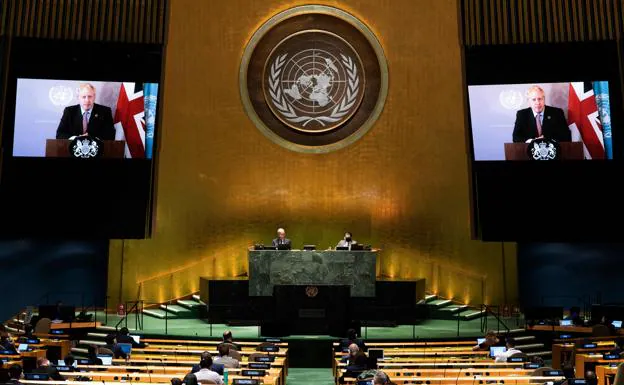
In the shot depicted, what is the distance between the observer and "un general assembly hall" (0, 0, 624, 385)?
1548 centimetres

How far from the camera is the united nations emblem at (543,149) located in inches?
654

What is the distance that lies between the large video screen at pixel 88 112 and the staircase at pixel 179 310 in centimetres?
335

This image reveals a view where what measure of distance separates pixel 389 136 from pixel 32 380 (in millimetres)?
11326

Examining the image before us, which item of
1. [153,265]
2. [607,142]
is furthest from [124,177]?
[607,142]

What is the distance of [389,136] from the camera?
59.0 ft

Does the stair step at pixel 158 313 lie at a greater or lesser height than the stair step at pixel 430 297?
lesser

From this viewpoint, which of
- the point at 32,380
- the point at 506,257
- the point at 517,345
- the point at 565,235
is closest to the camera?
the point at 32,380

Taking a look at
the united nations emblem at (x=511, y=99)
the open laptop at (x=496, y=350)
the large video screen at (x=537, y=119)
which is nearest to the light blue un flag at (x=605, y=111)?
the large video screen at (x=537, y=119)

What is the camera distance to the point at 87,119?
55.8 feet

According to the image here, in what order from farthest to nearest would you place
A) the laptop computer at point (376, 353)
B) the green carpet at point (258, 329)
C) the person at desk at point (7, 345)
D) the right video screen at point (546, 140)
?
the right video screen at point (546, 140)
the green carpet at point (258, 329)
the person at desk at point (7, 345)
the laptop computer at point (376, 353)

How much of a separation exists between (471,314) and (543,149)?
3882mm

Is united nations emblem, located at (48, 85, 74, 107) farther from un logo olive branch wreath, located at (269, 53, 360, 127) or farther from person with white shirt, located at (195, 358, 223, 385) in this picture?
person with white shirt, located at (195, 358, 223, 385)

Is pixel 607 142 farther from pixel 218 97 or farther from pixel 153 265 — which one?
pixel 153 265

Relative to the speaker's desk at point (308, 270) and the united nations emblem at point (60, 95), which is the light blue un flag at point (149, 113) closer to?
the united nations emblem at point (60, 95)
